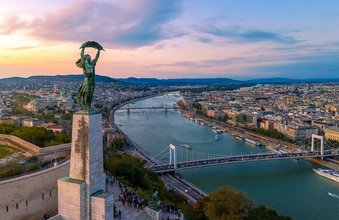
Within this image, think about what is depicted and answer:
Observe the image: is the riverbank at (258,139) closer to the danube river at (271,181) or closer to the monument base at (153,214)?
the danube river at (271,181)

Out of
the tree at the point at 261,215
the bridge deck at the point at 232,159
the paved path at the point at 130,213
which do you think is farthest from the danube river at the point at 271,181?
the paved path at the point at 130,213

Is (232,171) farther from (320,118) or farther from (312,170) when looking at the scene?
(320,118)

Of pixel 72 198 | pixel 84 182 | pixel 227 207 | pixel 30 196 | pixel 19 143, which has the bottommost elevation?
pixel 227 207

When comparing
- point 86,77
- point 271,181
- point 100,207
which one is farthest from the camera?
point 271,181

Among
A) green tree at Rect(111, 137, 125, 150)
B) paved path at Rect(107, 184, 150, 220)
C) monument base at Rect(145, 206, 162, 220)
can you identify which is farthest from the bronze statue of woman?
green tree at Rect(111, 137, 125, 150)

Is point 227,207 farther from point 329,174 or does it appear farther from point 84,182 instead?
point 329,174

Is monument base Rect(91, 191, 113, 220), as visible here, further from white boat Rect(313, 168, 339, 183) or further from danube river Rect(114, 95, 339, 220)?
white boat Rect(313, 168, 339, 183)

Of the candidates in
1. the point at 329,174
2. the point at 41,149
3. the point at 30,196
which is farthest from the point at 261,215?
the point at 329,174
